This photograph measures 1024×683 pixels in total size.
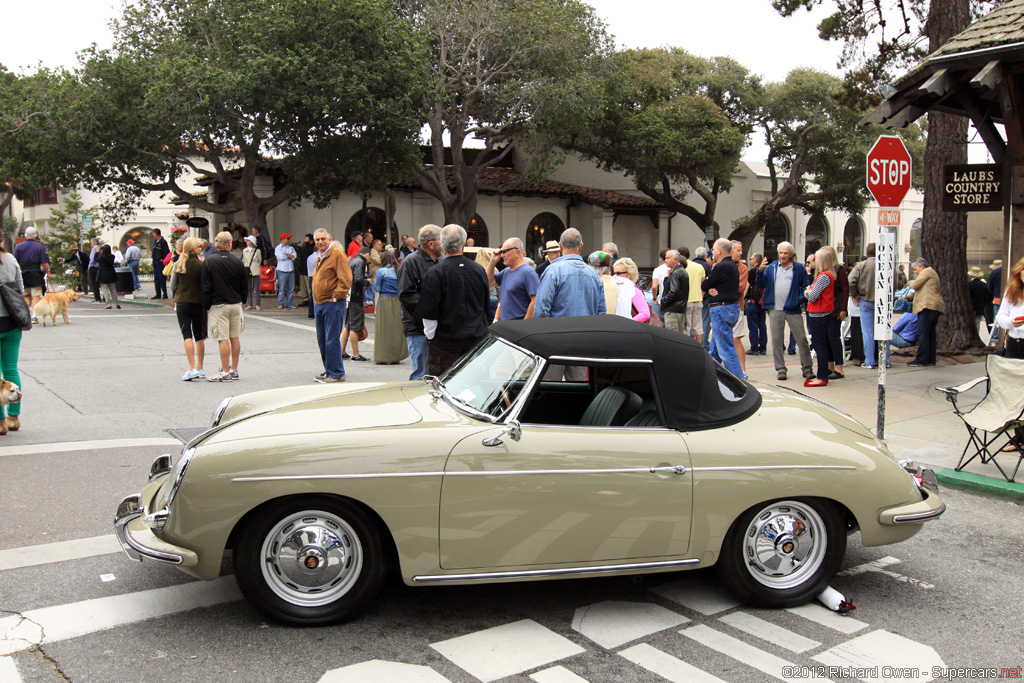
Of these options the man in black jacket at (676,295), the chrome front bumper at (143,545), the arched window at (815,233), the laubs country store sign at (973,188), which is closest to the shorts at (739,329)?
the man in black jacket at (676,295)

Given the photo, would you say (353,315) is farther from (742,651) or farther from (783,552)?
(742,651)

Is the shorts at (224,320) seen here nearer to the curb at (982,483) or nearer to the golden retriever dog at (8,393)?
the golden retriever dog at (8,393)

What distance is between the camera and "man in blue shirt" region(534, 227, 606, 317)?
7.34 m

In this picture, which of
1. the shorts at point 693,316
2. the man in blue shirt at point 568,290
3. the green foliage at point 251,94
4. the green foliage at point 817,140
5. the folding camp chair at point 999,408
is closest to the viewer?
the folding camp chair at point 999,408

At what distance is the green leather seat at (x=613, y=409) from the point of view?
170 inches

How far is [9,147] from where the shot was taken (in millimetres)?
23094

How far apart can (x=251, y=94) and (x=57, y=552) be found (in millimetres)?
17654

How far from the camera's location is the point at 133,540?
3762 mm

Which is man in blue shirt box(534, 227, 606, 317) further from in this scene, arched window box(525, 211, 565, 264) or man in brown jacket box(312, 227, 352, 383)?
arched window box(525, 211, 565, 264)

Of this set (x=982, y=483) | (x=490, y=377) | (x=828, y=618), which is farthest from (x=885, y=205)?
(x=490, y=377)

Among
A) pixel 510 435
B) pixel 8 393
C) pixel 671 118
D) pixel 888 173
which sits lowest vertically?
pixel 8 393

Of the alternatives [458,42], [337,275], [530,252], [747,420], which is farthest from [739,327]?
[530,252]

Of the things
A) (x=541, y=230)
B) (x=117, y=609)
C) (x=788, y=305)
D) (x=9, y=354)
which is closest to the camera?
(x=117, y=609)

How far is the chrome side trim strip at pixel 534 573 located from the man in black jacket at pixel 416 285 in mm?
4867
